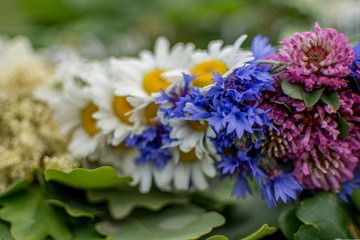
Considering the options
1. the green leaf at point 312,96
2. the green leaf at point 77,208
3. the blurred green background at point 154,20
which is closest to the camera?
the green leaf at point 312,96

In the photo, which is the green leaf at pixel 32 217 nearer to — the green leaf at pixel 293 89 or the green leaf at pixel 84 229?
the green leaf at pixel 84 229

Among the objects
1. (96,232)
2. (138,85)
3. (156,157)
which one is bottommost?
(96,232)

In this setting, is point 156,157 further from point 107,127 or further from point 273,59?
point 273,59

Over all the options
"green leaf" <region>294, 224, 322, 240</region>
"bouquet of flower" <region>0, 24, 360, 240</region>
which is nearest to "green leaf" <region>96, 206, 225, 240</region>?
"bouquet of flower" <region>0, 24, 360, 240</region>

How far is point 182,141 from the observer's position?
48 cm

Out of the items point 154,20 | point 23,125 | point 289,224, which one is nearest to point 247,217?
point 289,224

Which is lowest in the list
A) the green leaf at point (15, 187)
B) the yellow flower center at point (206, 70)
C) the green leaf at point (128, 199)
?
the green leaf at point (128, 199)

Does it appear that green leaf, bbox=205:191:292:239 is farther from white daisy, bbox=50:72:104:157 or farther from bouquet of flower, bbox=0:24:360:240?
white daisy, bbox=50:72:104:157

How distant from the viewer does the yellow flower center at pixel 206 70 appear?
18.5 inches

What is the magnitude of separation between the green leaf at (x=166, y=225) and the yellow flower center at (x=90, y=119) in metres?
0.16

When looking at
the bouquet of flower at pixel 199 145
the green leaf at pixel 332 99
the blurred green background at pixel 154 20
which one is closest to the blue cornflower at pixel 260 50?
the bouquet of flower at pixel 199 145

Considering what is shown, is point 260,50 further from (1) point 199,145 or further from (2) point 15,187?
(2) point 15,187

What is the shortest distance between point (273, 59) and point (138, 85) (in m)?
0.22

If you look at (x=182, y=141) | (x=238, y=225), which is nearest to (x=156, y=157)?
(x=182, y=141)
